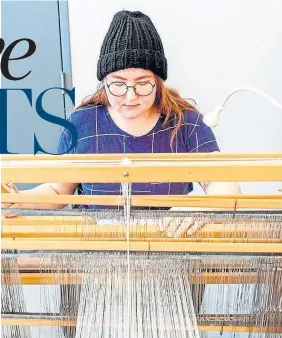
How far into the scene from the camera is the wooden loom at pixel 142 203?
62 cm

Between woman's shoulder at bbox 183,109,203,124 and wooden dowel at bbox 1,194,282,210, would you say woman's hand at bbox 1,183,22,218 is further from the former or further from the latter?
woman's shoulder at bbox 183,109,203,124

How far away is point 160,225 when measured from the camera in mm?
814

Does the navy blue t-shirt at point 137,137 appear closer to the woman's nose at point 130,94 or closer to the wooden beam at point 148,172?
the woman's nose at point 130,94

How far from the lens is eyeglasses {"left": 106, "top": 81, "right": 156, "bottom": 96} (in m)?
1.09

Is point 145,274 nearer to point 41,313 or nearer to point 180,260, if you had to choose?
point 180,260

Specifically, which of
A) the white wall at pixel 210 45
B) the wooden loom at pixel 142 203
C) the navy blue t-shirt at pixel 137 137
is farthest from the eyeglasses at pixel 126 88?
the white wall at pixel 210 45

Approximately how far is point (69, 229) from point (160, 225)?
0.56ft

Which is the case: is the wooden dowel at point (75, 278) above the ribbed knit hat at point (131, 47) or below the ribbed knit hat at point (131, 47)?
below

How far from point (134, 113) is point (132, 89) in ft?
0.28

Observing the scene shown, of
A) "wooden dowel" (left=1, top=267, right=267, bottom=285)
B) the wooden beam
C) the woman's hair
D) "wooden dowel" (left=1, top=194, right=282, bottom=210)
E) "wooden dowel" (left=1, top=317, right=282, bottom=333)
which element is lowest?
"wooden dowel" (left=1, top=317, right=282, bottom=333)

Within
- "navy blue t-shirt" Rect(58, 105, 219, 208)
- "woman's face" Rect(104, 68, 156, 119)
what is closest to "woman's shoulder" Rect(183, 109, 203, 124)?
"navy blue t-shirt" Rect(58, 105, 219, 208)

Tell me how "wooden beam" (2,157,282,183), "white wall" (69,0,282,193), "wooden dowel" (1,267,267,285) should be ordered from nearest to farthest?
"wooden beam" (2,157,282,183) → "wooden dowel" (1,267,267,285) → "white wall" (69,0,282,193)

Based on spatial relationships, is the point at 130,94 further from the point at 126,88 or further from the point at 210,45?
the point at 210,45

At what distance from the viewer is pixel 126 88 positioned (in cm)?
109
